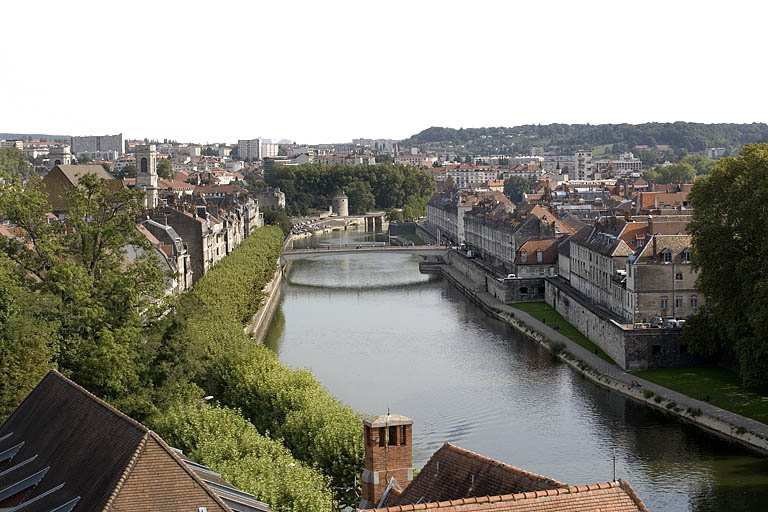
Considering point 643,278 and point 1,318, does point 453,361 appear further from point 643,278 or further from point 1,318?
point 1,318

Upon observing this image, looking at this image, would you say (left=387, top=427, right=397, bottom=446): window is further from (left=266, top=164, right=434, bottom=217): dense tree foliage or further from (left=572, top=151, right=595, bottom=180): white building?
(left=572, top=151, right=595, bottom=180): white building

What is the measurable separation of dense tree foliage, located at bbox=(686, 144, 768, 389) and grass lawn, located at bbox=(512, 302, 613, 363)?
4.83 metres

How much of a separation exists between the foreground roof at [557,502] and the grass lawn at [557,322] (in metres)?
31.9

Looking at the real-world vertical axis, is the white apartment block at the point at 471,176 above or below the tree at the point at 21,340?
above

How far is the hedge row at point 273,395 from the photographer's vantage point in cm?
2564

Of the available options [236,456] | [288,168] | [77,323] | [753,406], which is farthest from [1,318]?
[288,168]

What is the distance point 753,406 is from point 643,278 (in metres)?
11.8

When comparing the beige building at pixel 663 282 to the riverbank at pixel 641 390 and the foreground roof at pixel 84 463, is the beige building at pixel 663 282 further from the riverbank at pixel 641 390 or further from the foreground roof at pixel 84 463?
the foreground roof at pixel 84 463

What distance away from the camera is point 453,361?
47375 millimetres

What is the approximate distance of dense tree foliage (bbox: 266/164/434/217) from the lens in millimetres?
141125

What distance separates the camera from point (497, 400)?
131 ft

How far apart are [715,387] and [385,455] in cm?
2323

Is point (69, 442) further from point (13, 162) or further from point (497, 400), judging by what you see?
point (13, 162)

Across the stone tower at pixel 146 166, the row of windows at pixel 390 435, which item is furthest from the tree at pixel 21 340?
the stone tower at pixel 146 166
